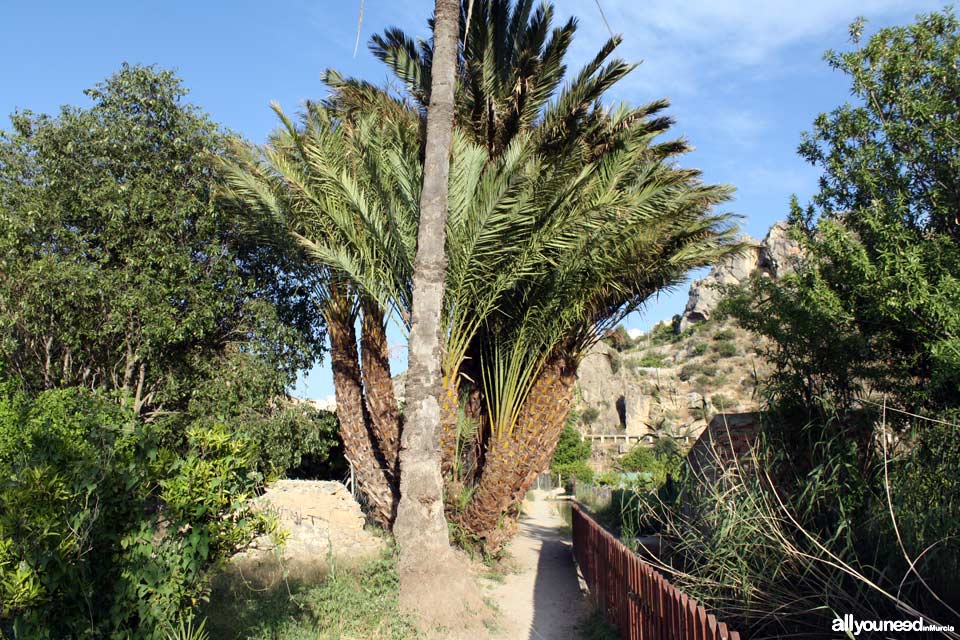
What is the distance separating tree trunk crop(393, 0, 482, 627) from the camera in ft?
24.2

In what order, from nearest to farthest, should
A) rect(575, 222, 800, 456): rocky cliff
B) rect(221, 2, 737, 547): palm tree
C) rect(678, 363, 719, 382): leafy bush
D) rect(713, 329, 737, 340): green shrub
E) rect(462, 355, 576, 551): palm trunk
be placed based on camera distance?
rect(221, 2, 737, 547): palm tree → rect(462, 355, 576, 551): palm trunk → rect(575, 222, 800, 456): rocky cliff → rect(678, 363, 719, 382): leafy bush → rect(713, 329, 737, 340): green shrub

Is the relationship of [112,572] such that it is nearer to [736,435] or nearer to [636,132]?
[736,435]

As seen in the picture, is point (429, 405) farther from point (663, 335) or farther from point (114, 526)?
point (663, 335)

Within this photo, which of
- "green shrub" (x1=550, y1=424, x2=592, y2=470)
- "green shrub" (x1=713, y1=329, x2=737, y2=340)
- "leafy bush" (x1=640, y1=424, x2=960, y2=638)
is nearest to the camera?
"leafy bush" (x1=640, y1=424, x2=960, y2=638)

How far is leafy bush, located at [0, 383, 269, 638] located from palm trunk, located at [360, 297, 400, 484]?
205 inches

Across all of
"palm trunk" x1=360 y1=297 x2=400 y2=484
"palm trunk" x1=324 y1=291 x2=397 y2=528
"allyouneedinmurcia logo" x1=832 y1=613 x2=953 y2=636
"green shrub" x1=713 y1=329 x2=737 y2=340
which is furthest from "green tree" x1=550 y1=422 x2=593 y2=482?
"allyouneedinmurcia logo" x1=832 y1=613 x2=953 y2=636

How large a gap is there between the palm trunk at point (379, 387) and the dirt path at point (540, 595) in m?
2.48

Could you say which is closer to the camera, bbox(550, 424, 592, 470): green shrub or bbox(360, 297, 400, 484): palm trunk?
bbox(360, 297, 400, 484): palm trunk

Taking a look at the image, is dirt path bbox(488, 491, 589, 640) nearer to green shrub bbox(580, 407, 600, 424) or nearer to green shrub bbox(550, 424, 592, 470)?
green shrub bbox(550, 424, 592, 470)

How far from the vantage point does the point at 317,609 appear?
6.30 m

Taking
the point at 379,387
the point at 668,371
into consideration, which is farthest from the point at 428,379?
the point at 668,371

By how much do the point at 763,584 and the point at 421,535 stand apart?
3881 millimetres

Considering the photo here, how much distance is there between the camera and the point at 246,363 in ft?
37.5

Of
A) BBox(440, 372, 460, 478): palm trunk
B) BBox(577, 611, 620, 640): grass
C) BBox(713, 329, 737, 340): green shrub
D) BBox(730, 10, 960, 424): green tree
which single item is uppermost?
BBox(713, 329, 737, 340): green shrub
